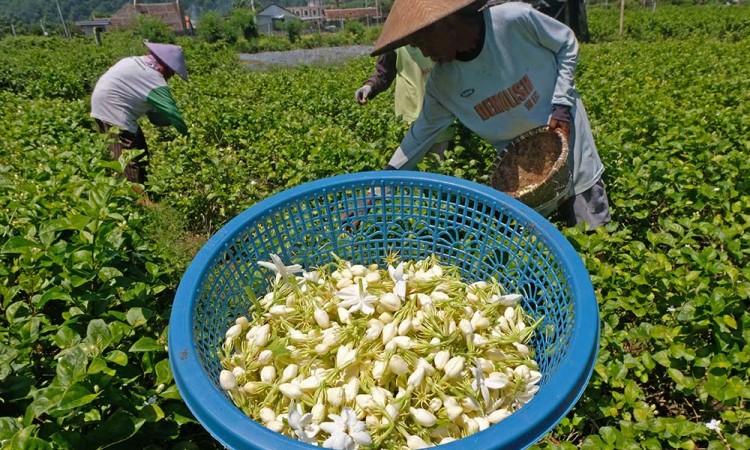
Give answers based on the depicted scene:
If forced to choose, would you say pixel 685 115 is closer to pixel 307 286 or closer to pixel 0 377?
pixel 307 286

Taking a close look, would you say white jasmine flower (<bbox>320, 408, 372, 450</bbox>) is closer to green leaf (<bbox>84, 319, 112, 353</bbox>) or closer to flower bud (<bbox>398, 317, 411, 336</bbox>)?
flower bud (<bbox>398, 317, 411, 336</bbox>)

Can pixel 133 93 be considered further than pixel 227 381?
Yes

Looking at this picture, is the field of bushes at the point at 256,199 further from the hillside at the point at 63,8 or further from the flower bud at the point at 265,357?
the hillside at the point at 63,8

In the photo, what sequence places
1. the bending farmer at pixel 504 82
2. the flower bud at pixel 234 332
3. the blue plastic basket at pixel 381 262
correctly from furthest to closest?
1. the bending farmer at pixel 504 82
2. the flower bud at pixel 234 332
3. the blue plastic basket at pixel 381 262

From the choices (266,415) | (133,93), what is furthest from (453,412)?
(133,93)

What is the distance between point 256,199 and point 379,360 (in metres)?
2.75

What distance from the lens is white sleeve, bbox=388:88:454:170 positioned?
2.74 m

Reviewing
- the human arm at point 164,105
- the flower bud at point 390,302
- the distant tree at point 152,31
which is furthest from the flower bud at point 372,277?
the distant tree at point 152,31

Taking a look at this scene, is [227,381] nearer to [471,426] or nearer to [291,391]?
[291,391]

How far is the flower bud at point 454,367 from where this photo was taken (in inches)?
55.3

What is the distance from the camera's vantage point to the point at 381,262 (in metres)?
2.22

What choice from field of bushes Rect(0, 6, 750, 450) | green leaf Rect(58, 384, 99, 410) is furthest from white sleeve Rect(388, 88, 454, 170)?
→ green leaf Rect(58, 384, 99, 410)

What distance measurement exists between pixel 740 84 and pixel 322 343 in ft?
18.6

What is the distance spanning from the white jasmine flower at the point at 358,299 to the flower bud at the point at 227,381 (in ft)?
1.35
